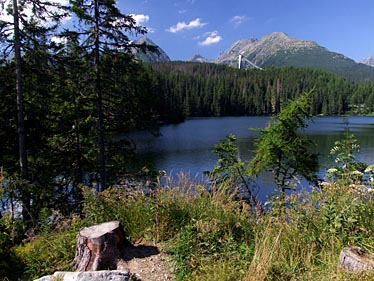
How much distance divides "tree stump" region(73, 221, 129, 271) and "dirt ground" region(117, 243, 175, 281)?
129mm

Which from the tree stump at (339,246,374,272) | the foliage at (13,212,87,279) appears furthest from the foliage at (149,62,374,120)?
the tree stump at (339,246,374,272)

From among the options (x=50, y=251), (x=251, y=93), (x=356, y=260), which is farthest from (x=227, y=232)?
(x=251, y=93)

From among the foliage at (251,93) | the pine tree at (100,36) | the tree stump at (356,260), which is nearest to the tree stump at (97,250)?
the tree stump at (356,260)

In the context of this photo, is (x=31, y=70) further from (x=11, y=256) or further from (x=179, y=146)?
(x=179, y=146)

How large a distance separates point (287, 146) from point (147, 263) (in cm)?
833

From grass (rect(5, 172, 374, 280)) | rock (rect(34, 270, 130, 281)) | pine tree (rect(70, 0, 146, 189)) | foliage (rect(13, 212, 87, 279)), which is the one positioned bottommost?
foliage (rect(13, 212, 87, 279))

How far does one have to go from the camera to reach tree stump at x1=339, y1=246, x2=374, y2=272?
2.60 meters

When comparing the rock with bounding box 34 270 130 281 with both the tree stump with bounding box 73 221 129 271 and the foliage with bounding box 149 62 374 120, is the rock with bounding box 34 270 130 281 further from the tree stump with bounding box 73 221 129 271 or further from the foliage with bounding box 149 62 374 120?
the foliage with bounding box 149 62 374 120

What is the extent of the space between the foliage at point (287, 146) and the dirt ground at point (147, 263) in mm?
7840

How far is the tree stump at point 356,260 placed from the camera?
2598 millimetres

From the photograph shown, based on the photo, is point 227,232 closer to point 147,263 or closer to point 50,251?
point 147,263

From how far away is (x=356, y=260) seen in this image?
2.66 metres

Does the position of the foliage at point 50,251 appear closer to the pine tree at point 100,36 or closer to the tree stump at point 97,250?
the tree stump at point 97,250

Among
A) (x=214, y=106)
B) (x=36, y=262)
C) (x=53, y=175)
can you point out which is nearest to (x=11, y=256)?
(x=36, y=262)
